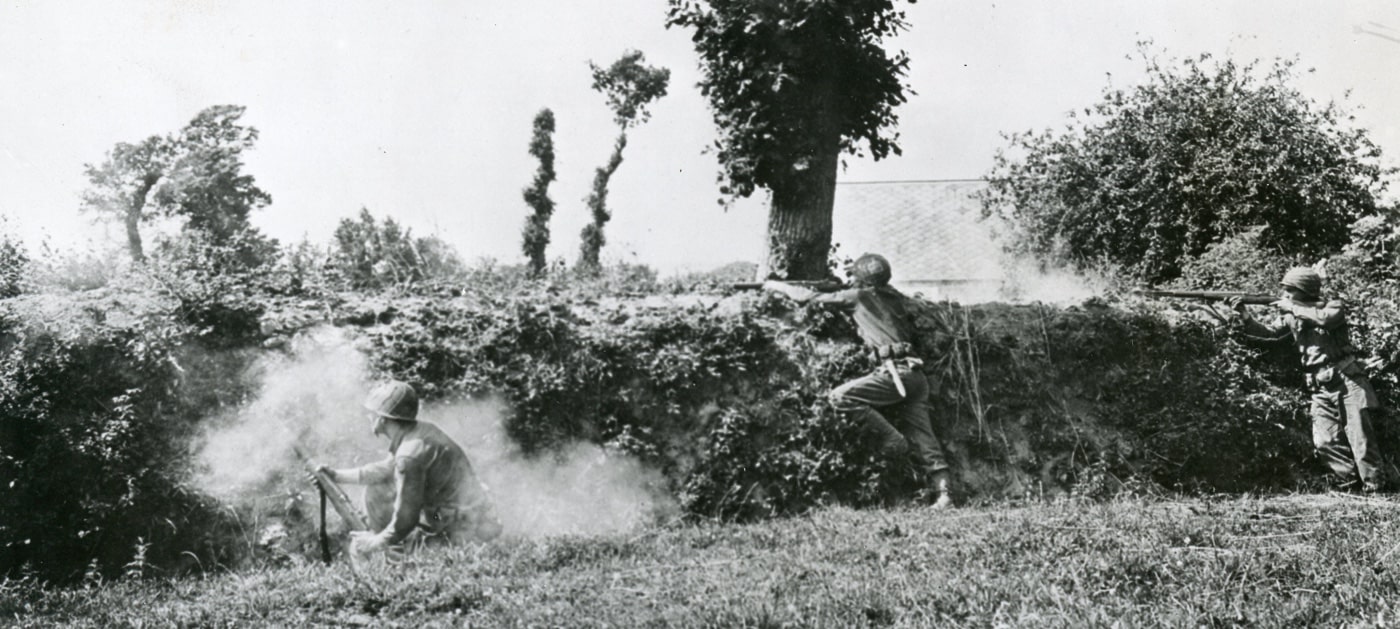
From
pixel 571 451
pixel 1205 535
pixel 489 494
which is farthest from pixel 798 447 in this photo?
pixel 1205 535

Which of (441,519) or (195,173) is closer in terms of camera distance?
(441,519)

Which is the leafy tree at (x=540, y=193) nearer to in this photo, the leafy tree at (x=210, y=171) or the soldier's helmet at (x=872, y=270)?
the leafy tree at (x=210, y=171)

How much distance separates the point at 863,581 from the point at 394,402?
379 cm

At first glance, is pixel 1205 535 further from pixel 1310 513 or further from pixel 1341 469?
pixel 1341 469

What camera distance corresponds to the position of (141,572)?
7.55m

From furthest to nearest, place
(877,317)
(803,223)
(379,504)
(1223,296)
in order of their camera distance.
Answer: (803,223) < (1223,296) < (877,317) < (379,504)

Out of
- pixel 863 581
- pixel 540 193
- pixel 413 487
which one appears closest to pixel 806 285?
pixel 413 487

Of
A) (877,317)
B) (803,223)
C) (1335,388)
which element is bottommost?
(1335,388)

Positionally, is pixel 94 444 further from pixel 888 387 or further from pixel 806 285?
pixel 888 387

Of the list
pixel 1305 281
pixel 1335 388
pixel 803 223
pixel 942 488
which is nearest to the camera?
pixel 942 488

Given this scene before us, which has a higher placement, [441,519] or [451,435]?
[451,435]

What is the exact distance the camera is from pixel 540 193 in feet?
113

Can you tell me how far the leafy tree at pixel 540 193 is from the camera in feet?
111

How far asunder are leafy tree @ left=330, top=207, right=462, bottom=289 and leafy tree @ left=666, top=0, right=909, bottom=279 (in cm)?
383
